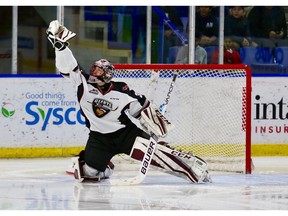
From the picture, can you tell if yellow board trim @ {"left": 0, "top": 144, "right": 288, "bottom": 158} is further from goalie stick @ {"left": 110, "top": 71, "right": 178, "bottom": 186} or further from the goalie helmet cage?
goalie stick @ {"left": 110, "top": 71, "right": 178, "bottom": 186}

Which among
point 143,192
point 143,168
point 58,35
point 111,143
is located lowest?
point 143,192

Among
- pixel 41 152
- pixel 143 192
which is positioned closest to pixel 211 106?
pixel 41 152

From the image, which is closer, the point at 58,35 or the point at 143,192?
the point at 143,192

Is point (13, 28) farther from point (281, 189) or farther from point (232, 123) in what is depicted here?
point (281, 189)

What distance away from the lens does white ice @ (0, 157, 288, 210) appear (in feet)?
23.3

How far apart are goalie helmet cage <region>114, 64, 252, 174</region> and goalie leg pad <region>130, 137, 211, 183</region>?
77 cm

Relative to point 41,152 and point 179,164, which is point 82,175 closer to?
point 179,164

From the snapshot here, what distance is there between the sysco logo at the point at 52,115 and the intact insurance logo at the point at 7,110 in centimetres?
13

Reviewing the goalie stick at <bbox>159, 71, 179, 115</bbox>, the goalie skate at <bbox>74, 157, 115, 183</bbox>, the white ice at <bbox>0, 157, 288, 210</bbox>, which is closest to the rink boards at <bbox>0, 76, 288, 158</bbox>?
the white ice at <bbox>0, 157, 288, 210</bbox>

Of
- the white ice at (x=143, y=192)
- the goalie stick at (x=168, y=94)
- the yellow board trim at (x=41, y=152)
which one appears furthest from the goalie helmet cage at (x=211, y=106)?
the yellow board trim at (x=41, y=152)

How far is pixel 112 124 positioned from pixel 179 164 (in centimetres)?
55

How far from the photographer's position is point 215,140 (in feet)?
30.5

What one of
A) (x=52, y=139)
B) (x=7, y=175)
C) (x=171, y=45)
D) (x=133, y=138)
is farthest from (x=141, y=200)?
(x=171, y=45)

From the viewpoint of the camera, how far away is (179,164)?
837cm
